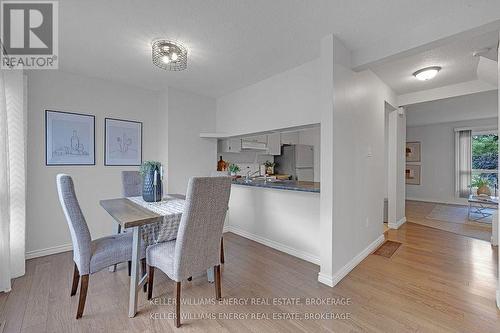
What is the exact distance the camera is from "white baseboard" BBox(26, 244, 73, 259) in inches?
107

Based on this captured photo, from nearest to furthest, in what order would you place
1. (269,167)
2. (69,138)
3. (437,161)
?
(69,138) < (269,167) < (437,161)

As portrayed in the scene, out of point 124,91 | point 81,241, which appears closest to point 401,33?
point 81,241

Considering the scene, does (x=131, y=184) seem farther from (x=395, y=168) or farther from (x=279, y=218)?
(x=395, y=168)

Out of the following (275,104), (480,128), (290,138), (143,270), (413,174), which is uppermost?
(480,128)

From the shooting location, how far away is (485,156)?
604 centimetres

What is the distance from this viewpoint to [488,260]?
8.68 ft

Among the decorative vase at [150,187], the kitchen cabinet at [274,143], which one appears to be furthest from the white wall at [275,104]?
the decorative vase at [150,187]

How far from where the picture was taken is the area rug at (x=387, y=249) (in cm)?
287

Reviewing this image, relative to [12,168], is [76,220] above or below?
below

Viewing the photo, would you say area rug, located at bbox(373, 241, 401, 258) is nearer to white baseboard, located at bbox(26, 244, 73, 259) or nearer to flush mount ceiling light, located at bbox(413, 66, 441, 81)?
flush mount ceiling light, located at bbox(413, 66, 441, 81)

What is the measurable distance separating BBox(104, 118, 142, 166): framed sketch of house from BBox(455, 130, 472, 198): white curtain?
8.04m

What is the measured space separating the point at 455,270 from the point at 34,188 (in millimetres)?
4944

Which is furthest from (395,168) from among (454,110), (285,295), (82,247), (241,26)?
(82,247)

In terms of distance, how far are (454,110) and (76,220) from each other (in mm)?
7145
